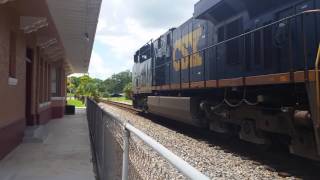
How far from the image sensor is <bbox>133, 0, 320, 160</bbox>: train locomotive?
27.4ft

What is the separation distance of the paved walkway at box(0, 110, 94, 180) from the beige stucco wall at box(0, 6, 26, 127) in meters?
0.79

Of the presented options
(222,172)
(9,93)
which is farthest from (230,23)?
(9,93)

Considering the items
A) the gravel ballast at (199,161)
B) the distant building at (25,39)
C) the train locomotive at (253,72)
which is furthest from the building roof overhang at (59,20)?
the train locomotive at (253,72)

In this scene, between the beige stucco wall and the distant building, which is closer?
the beige stucco wall

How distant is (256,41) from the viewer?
10.4m

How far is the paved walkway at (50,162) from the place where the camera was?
8016mm

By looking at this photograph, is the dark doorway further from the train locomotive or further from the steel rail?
the steel rail

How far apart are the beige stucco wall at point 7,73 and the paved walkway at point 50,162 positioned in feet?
2.60

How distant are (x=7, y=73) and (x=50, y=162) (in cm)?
220

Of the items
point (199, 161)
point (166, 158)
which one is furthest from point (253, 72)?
point (166, 158)

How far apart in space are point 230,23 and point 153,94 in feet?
29.9

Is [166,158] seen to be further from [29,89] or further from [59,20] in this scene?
[29,89]

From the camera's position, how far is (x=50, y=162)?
30.8ft

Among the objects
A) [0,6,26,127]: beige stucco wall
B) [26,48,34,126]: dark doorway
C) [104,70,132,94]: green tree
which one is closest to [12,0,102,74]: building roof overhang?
[0,6,26,127]: beige stucco wall
